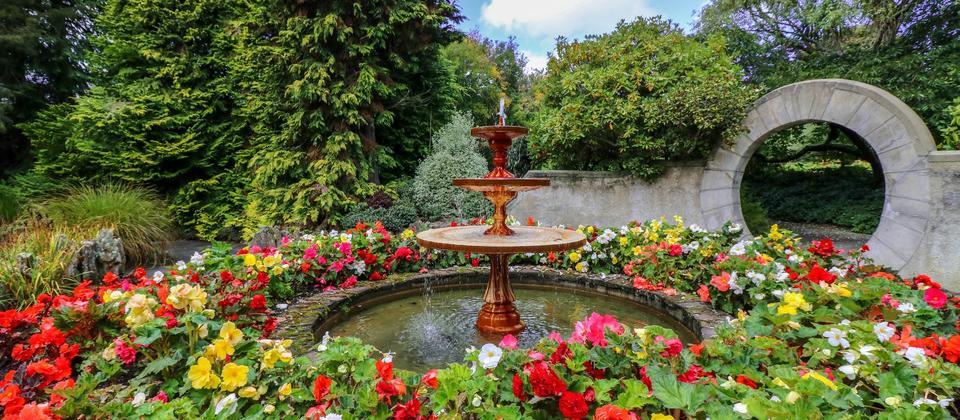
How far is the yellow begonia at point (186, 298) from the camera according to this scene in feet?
6.33

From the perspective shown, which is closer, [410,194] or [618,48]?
[618,48]

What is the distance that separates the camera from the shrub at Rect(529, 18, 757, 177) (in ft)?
20.3

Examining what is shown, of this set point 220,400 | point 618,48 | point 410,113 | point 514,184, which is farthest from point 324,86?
point 220,400

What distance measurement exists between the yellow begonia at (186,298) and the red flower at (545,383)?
1.58m

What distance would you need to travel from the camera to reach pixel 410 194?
8930 mm

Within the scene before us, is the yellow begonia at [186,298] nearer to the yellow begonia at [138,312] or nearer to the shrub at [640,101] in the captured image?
the yellow begonia at [138,312]

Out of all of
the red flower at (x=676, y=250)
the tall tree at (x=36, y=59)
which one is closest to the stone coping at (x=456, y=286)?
the red flower at (x=676, y=250)

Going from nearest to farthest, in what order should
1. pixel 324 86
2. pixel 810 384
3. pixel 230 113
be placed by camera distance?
pixel 810 384, pixel 324 86, pixel 230 113

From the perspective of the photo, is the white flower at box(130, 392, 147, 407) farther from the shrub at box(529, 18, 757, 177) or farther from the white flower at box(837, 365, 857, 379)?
the shrub at box(529, 18, 757, 177)

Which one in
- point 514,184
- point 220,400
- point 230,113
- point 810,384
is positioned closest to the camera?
point 810,384

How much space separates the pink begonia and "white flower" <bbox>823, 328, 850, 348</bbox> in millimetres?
768

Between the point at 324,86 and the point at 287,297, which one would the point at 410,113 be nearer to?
the point at 324,86

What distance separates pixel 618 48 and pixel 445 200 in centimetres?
409

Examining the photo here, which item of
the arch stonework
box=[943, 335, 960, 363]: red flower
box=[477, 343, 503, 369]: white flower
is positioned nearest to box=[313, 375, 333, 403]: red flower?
box=[477, 343, 503, 369]: white flower
